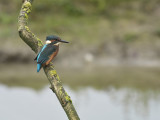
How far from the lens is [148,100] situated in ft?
29.8

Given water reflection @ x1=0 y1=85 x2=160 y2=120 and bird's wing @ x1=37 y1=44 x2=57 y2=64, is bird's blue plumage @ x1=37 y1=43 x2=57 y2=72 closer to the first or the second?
bird's wing @ x1=37 y1=44 x2=57 y2=64

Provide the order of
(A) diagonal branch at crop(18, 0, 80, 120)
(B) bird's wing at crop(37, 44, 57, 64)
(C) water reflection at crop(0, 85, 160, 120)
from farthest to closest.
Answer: (C) water reflection at crop(0, 85, 160, 120)
(B) bird's wing at crop(37, 44, 57, 64)
(A) diagonal branch at crop(18, 0, 80, 120)

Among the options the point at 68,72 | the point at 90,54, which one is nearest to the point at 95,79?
the point at 68,72

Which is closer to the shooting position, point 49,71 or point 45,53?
point 49,71

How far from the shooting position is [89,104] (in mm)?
9000

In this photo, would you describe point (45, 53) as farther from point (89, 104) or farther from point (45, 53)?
point (89, 104)

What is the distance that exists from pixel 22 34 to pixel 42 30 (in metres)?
12.0

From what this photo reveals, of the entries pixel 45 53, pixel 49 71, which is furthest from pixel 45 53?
pixel 49 71

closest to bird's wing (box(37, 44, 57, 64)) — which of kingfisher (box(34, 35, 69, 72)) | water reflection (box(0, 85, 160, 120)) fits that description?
kingfisher (box(34, 35, 69, 72))

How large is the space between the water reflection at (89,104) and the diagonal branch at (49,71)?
5.53 m

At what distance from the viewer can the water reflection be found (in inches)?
317

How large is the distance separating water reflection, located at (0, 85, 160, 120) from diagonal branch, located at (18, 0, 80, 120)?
218 inches

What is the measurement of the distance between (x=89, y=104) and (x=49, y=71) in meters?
6.74

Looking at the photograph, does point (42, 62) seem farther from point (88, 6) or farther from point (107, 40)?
point (88, 6)
